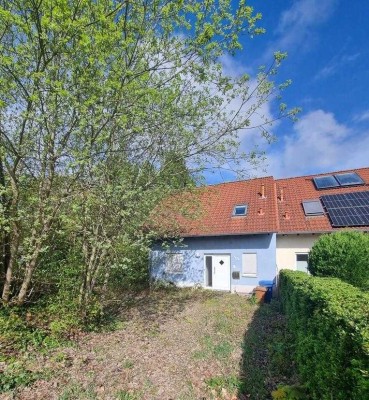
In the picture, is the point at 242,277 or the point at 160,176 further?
the point at 242,277

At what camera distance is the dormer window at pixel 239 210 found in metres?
15.5

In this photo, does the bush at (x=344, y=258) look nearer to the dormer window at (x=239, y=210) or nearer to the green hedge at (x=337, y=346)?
the green hedge at (x=337, y=346)

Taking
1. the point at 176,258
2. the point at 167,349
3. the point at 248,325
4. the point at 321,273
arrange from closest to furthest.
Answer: the point at 167,349 → the point at 248,325 → the point at 321,273 → the point at 176,258

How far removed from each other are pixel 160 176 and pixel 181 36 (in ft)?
12.3

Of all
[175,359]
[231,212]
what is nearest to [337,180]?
[231,212]

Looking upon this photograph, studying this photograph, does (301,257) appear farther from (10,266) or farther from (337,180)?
(10,266)

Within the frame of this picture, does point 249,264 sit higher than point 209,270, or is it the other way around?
point 249,264

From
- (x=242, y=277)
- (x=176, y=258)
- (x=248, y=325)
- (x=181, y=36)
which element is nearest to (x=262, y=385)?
(x=248, y=325)

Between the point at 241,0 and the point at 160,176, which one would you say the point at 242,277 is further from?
the point at 241,0

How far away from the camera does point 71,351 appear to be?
6.50m

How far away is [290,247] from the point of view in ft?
45.9

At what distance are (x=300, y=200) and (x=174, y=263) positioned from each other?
8133mm

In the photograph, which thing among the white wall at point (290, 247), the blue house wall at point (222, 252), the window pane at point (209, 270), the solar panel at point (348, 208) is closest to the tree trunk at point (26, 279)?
the blue house wall at point (222, 252)

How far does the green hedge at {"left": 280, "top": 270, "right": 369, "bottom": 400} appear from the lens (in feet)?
8.87
